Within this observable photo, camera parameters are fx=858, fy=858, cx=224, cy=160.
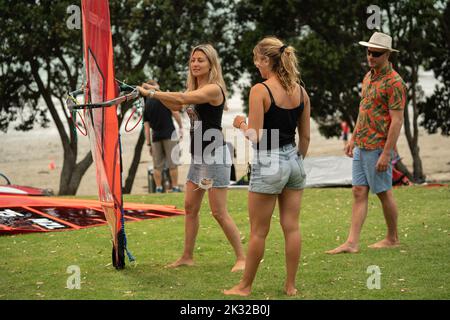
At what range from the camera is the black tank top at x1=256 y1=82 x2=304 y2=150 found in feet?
18.4

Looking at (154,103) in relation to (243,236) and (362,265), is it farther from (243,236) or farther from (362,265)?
(362,265)

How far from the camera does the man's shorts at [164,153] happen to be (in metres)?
13.6

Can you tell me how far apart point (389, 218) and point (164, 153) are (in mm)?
6576

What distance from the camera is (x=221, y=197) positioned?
22.5 ft

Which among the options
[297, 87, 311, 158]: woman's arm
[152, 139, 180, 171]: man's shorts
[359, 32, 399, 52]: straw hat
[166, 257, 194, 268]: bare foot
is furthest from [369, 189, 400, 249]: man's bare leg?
[152, 139, 180, 171]: man's shorts

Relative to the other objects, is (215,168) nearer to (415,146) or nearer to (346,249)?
(346,249)

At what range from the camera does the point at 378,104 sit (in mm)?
7504

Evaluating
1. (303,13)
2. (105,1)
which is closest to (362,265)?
(105,1)

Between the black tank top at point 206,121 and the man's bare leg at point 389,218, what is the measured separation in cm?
176

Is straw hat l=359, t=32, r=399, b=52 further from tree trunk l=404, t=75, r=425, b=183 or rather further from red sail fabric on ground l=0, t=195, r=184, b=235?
tree trunk l=404, t=75, r=425, b=183

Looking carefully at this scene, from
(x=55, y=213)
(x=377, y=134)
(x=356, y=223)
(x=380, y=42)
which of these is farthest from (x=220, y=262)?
(x=55, y=213)

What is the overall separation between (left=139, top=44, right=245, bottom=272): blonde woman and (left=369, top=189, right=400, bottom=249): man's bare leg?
1484 millimetres

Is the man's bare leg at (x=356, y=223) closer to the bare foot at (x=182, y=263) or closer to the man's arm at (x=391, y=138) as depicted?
the man's arm at (x=391, y=138)
